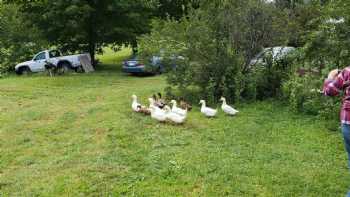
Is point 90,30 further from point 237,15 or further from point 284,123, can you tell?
point 284,123

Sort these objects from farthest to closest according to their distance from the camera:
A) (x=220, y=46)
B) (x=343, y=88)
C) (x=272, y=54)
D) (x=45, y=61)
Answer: (x=45, y=61) → (x=272, y=54) → (x=220, y=46) → (x=343, y=88)

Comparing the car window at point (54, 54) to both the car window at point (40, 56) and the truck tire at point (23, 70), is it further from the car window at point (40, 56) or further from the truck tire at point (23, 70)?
the truck tire at point (23, 70)

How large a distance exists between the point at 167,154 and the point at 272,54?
587cm

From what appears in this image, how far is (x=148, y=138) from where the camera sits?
764 cm

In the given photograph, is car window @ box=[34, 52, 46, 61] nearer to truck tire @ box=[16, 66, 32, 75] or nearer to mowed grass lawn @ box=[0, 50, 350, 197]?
truck tire @ box=[16, 66, 32, 75]

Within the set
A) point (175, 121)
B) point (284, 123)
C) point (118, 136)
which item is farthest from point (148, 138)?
point (284, 123)

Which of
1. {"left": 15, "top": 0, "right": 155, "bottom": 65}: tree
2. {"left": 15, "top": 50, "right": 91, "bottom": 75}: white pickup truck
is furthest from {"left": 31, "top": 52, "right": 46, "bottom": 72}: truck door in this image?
{"left": 15, "top": 0, "right": 155, "bottom": 65}: tree

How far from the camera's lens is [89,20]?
21609mm

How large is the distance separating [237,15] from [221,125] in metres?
3.70

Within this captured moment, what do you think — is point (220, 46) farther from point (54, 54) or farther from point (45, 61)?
point (54, 54)

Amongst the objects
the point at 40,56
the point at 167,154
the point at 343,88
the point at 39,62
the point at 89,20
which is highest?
the point at 89,20

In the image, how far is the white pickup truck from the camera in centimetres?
2172

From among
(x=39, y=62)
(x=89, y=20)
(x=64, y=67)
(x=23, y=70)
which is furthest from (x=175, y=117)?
(x=23, y=70)

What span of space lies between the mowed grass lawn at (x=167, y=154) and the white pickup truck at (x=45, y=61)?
1119cm
